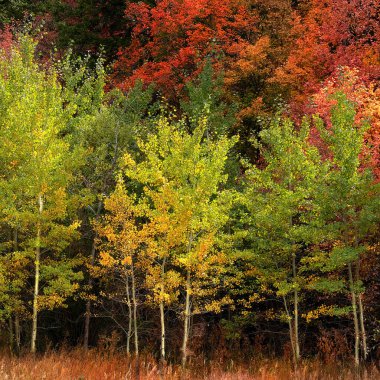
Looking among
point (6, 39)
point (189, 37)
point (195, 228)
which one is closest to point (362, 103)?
point (195, 228)

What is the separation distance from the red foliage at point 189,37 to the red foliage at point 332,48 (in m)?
3.19

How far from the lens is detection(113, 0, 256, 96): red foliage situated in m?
31.8

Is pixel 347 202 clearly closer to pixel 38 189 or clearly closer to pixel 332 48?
pixel 38 189

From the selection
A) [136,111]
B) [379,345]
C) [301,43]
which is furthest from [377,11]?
[379,345]

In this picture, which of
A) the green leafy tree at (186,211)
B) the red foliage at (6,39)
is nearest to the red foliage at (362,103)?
the green leafy tree at (186,211)

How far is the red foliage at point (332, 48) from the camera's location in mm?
28031

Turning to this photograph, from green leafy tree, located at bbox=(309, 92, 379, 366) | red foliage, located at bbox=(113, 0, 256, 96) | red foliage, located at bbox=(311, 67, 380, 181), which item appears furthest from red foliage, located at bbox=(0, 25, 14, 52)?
green leafy tree, located at bbox=(309, 92, 379, 366)

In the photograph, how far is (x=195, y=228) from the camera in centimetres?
1809

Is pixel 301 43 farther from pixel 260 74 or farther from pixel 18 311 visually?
pixel 18 311

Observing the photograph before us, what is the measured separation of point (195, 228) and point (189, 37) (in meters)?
17.8

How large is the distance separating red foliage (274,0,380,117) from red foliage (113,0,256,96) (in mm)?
3186

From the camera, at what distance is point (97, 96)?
98.9ft

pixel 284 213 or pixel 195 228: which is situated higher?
pixel 284 213

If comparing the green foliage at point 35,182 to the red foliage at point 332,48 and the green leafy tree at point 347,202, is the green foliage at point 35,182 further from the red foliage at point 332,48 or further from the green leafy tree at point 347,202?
the red foliage at point 332,48
